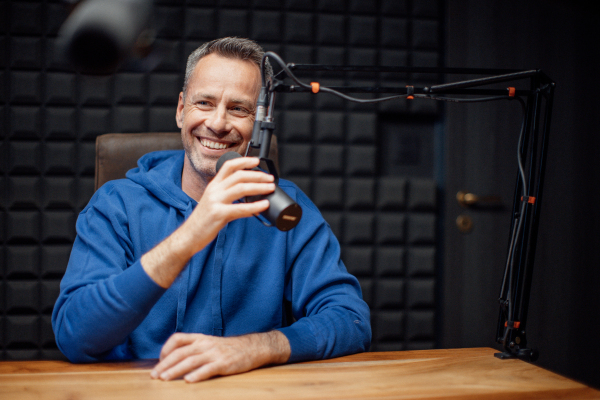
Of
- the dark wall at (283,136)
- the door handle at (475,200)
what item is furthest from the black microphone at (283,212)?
the door handle at (475,200)

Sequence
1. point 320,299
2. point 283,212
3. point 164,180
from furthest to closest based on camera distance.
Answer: point 164,180, point 320,299, point 283,212

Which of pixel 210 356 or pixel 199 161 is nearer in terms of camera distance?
pixel 210 356

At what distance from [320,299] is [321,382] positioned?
35cm

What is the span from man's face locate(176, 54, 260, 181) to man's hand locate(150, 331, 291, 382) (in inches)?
20.4

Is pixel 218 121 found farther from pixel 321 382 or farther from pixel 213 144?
pixel 321 382

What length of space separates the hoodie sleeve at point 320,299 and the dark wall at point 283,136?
31.6 inches

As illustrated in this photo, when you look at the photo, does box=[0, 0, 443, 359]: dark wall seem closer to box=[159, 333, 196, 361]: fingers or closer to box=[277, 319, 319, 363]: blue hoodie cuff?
box=[277, 319, 319, 363]: blue hoodie cuff

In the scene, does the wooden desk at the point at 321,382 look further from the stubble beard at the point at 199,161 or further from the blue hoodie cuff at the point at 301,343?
the stubble beard at the point at 199,161

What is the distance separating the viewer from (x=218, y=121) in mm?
1089

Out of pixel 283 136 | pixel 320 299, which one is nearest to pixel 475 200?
pixel 283 136

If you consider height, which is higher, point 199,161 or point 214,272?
point 199,161

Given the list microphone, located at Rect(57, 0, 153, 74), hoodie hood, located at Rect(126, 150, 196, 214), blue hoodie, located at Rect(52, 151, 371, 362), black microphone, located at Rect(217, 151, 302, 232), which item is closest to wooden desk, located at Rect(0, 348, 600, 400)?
blue hoodie, located at Rect(52, 151, 371, 362)

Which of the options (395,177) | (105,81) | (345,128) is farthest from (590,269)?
(105,81)

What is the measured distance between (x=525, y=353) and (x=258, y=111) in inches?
26.1
